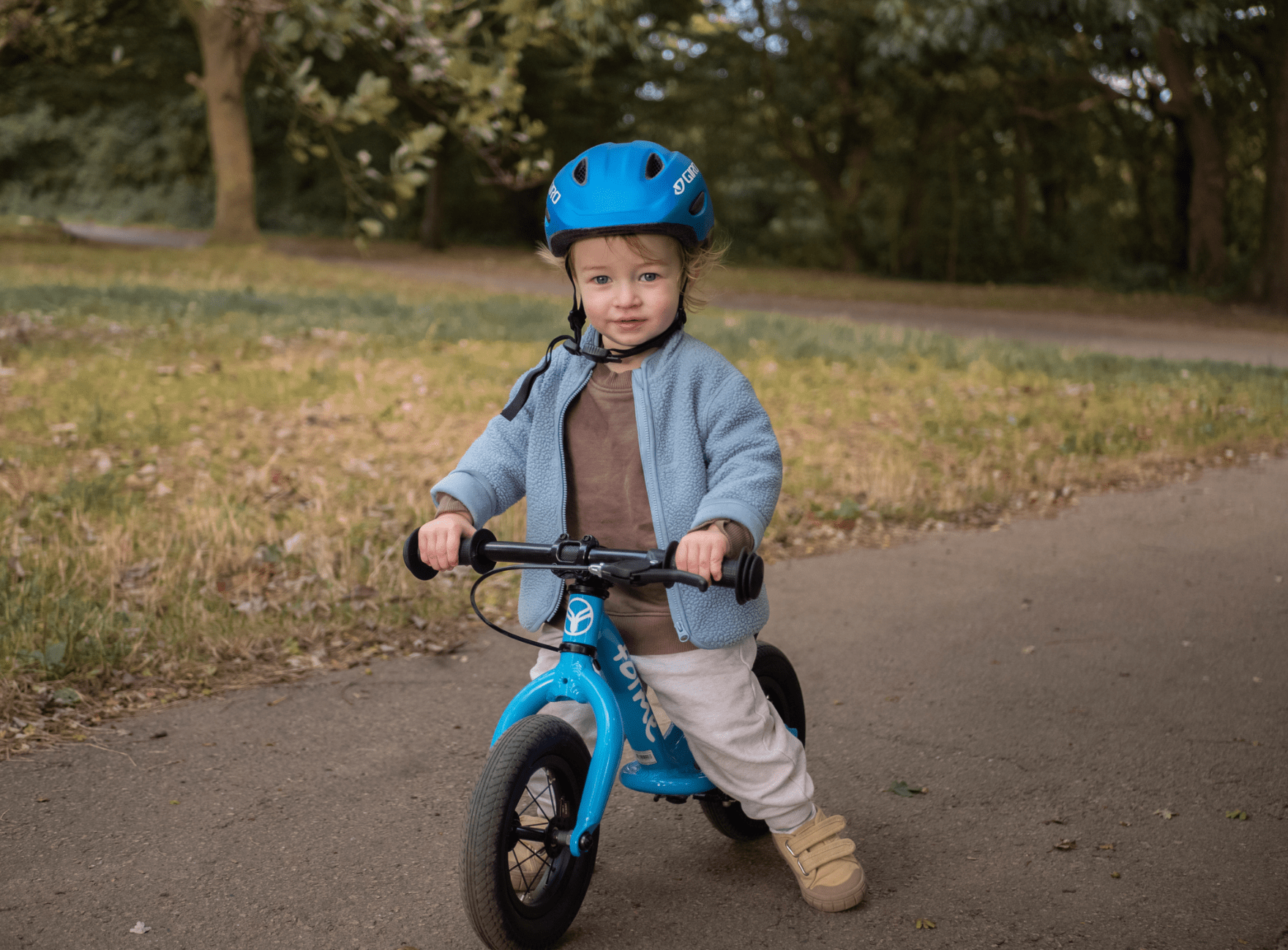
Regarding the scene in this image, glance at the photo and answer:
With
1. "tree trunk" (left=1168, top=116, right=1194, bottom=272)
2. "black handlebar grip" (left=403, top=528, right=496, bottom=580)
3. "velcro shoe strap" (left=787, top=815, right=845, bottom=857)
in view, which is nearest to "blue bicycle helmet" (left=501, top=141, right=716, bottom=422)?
"black handlebar grip" (left=403, top=528, right=496, bottom=580)

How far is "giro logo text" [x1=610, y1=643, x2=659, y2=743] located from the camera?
2604 millimetres

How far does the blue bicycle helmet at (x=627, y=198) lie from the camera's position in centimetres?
243

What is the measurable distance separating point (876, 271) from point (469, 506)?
2804 cm

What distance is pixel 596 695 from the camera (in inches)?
96.5

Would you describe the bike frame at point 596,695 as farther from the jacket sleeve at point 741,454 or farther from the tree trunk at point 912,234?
the tree trunk at point 912,234

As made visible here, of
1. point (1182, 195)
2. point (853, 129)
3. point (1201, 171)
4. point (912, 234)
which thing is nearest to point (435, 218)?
point (853, 129)

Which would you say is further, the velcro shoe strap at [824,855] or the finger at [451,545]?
the velcro shoe strap at [824,855]

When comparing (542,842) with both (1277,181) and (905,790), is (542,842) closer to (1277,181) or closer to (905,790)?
(905,790)

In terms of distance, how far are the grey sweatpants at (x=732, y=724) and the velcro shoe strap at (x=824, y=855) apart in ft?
0.24

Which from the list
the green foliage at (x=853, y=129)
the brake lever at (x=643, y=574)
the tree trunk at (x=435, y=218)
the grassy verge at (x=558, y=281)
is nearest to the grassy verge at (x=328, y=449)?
the brake lever at (x=643, y=574)

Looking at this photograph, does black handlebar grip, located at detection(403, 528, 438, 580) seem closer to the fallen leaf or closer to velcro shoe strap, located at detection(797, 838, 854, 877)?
velcro shoe strap, located at detection(797, 838, 854, 877)

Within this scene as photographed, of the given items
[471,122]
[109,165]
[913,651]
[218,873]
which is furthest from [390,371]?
[109,165]

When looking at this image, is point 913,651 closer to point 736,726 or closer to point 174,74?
point 736,726

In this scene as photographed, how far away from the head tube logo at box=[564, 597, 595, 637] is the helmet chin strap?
457 mm
